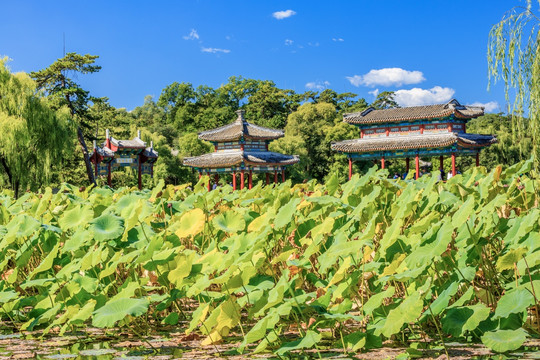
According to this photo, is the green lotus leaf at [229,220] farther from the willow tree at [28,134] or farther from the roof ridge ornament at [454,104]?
the roof ridge ornament at [454,104]

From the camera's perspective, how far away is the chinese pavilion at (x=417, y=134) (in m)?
21.2

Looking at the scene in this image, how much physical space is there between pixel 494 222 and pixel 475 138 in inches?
833

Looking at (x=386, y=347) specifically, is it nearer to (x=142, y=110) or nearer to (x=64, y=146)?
(x=64, y=146)

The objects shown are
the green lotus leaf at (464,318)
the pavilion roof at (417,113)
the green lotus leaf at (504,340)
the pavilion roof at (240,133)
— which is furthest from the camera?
the pavilion roof at (240,133)

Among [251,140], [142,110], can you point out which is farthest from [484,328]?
[142,110]

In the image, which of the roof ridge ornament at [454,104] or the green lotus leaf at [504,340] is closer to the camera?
the green lotus leaf at [504,340]

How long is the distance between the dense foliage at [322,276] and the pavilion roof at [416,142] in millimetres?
18977

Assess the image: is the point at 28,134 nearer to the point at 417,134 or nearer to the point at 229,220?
the point at 417,134

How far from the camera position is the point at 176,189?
406 cm

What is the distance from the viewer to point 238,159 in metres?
21.3

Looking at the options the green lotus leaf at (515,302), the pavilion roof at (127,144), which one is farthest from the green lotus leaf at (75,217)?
the pavilion roof at (127,144)

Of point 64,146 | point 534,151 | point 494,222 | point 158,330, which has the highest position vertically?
point 64,146

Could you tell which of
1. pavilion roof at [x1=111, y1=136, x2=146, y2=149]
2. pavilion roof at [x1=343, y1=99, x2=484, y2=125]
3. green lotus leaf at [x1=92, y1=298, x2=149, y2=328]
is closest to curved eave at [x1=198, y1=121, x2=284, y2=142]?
pavilion roof at [x1=111, y1=136, x2=146, y2=149]

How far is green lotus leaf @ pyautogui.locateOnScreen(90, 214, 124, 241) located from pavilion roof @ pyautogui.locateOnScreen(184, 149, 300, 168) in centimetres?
1916
